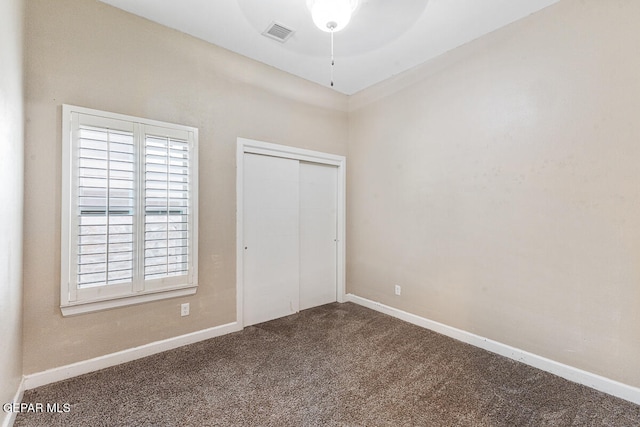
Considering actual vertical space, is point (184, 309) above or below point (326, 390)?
above

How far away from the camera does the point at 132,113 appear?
7.77ft

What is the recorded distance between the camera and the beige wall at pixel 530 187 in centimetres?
195

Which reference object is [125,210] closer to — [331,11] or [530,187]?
[331,11]

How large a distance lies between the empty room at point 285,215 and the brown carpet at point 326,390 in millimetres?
16

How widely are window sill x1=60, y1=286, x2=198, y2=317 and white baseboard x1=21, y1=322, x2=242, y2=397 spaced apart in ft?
1.24

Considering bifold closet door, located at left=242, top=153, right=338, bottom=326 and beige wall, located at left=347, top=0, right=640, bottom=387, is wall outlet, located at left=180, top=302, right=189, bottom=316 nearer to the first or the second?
bifold closet door, located at left=242, top=153, right=338, bottom=326

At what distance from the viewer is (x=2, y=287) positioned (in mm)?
1489

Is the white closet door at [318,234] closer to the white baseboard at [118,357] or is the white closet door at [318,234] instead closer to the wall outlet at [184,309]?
the white baseboard at [118,357]

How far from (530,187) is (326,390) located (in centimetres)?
221

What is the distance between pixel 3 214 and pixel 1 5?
3.37 ft

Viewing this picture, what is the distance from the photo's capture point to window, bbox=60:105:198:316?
211 cm

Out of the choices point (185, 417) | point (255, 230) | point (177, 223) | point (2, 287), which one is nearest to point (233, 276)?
point (255, 230)

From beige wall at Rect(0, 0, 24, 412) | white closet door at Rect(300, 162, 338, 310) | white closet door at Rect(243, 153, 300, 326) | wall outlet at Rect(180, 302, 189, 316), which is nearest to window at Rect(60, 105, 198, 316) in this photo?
wall outlet at Rect(180, 302, 189, 316)

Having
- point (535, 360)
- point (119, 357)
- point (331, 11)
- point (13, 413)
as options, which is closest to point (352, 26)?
point (331, 11)
